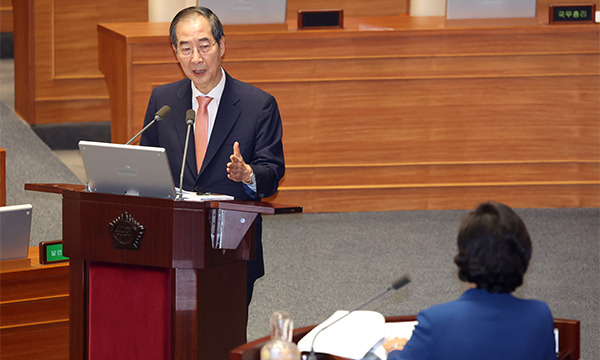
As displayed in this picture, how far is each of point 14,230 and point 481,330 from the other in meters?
2.02

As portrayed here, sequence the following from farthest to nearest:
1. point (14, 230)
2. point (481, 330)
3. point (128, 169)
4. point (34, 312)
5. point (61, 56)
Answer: point (61, 56), point (34, 312), point (14, 230), point (128, 169), point (481, 330)

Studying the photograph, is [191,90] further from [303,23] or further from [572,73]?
[572,73]

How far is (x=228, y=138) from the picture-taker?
3.07 meters

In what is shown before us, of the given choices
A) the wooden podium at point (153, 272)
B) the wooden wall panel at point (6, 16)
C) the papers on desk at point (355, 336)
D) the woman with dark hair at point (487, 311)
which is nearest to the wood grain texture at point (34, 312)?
the wooden podium at point (153, 272)

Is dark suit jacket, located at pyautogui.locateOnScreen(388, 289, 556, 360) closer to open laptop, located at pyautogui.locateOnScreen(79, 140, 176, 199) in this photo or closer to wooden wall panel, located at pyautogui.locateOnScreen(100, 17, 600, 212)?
open laptop, located at pyautogui.locateOnScreen(79, 140, 176, 199)

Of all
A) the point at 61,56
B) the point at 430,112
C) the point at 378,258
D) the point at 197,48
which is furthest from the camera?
the point at 61,56

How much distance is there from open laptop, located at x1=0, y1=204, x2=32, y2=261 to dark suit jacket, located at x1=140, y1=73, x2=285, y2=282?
22.2 inches

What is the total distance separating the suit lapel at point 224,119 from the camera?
3047 mm

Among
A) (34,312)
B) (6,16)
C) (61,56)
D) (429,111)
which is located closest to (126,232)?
(34,312)

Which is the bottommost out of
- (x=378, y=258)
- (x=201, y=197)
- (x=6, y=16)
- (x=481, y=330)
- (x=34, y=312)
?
(x=378, y=258)

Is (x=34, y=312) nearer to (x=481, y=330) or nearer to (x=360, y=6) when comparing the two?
(x=481, y=330)

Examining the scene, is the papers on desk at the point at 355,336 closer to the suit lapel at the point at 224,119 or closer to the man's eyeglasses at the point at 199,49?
the suit lapel at the point at 224,119

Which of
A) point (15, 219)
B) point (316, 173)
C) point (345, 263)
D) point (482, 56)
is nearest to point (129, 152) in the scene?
point (15, 219)

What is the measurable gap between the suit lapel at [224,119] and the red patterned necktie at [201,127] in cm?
6
